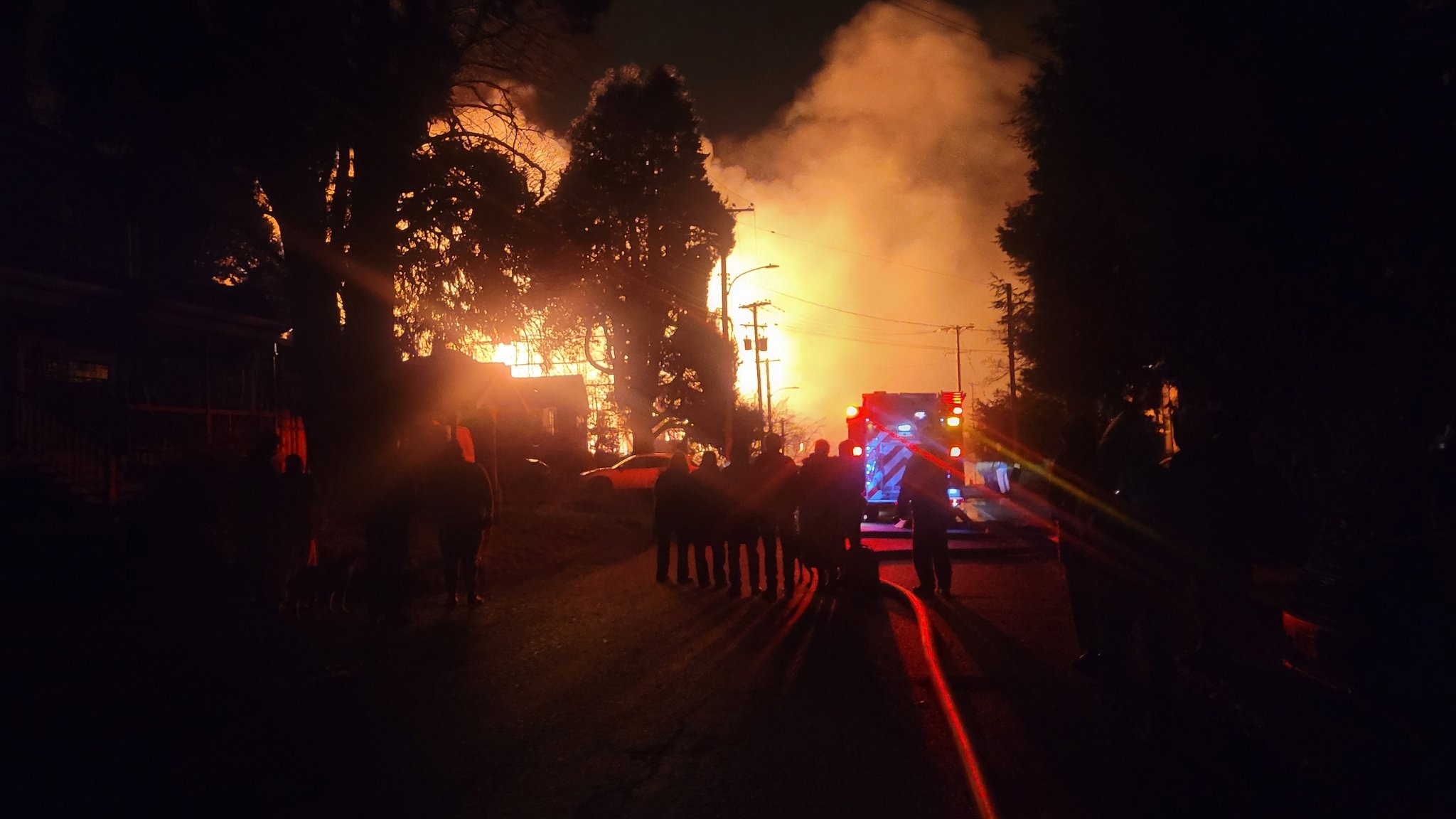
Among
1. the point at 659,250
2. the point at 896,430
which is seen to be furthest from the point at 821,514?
the point at 659,250

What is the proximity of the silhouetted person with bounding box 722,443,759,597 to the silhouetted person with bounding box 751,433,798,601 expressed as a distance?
9 cm

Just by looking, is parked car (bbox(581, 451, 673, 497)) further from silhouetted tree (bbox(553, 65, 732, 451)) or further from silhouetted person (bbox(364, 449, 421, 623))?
silhouetted person (bbox(364, 449, 421, 623))

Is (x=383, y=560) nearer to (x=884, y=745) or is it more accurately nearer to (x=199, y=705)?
(x=199, y=705)

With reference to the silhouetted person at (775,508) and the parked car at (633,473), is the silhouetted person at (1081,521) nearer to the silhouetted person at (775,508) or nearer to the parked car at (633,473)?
the silhouetted person at (775,508)

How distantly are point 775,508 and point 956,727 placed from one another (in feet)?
23.9

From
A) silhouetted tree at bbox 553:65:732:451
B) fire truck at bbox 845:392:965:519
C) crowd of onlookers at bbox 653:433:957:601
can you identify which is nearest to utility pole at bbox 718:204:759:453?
silhouetted tree at bbox 553:65:732:451

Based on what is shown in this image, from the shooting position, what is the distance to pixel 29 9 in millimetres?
22203

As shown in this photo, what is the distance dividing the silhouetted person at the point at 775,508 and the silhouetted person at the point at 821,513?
16cm

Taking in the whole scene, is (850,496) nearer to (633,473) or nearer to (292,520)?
(292,520)

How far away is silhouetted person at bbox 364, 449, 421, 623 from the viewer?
1168 cm

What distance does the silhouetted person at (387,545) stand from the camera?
1168 centimetres

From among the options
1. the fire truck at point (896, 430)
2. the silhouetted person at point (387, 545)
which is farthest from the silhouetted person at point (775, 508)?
the fire truck at point (896, 430)

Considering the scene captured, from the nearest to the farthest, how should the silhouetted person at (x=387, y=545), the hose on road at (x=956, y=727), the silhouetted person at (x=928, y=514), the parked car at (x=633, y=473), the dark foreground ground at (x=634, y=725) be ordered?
the hose on road at (x=956, y=727)
the dark foreground ground at (x=634, y=725)
the silhouetted person at (x=387, y=545)
the silhouetted person at (x=928, y=514)
the parked car at (x=633, y=473)

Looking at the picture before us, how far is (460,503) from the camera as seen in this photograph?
484 inches
